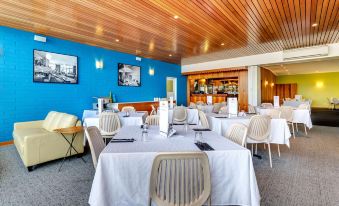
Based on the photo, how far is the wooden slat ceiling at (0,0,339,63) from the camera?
376cm

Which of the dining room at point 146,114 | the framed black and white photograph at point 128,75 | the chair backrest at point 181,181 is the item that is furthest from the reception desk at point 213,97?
the chair backrest at point 181,181

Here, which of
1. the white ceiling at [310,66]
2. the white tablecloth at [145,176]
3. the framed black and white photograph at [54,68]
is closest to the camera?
the white tablecloth at [145,176]

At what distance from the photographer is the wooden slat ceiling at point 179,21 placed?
12.3ft

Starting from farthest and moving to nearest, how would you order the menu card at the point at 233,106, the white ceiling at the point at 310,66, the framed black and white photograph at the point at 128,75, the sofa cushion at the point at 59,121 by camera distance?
the white ceiling at the point at 310,66, the framed black and white photograph at the point at 128,75, the menu card at the point at 233,106, the sofa cushion at the point at 59,121

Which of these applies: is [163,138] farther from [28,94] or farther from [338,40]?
[338,40]

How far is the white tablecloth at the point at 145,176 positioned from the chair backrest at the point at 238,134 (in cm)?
48

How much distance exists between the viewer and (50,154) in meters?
3.56

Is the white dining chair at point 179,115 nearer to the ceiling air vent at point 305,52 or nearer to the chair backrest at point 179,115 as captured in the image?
the chair backrest at point 179,115

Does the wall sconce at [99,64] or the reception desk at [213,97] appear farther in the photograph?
the reception desk at [213,97]

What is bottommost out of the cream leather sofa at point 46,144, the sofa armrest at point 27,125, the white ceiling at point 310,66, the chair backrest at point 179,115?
the cream leather sofa at point 46,144

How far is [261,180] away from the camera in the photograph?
9.60 feet

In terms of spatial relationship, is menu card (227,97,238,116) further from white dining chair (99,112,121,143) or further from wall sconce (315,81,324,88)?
wall sconce (315,81,324,88)

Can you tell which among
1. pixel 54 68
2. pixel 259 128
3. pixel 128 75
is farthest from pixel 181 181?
pixel 128 75

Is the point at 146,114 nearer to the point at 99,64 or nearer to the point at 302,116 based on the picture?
the point at 99,64
